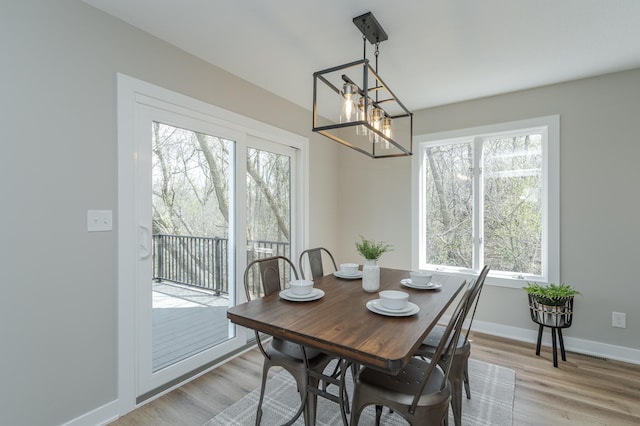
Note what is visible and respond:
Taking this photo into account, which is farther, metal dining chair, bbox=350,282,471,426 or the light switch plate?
the light switch plate

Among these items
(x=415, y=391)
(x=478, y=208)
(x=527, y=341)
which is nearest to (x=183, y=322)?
(x=415, y=391)

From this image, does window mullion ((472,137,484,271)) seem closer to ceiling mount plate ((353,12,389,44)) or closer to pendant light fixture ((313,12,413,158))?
pendant light fixture ((313,12,413,158))

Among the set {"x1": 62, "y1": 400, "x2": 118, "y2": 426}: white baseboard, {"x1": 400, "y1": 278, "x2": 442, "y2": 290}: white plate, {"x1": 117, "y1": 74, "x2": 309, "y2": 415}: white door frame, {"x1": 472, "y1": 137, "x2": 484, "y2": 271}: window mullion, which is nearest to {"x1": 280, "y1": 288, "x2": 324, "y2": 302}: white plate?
{"x1": 400, "y1": 278, "x2": 442, "y2": 290}: white plate

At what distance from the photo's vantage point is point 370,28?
79.0 inches

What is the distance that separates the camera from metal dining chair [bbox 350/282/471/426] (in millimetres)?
1271

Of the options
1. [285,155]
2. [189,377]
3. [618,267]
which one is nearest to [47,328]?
[189,377]

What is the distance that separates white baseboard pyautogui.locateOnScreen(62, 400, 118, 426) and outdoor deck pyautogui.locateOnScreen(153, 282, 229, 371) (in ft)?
1.12

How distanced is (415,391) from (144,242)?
6.36 ft

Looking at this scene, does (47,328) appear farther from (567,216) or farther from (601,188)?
(601,188)

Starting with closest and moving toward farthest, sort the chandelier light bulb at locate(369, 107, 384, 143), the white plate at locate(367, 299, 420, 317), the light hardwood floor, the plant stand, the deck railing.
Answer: the white plate at locate(367, 299, 420, 317) → the light hardwood floor → the chandelier light bulb at locate(369, 107, 384, 143) → the deck railing → the plant stand

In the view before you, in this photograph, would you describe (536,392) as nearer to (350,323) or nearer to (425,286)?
(425,286)

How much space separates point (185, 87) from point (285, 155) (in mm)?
1347

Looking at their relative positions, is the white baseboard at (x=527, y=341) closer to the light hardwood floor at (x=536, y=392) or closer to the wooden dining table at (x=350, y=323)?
the light hardwood floor at (x=536, y=392)

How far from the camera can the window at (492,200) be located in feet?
10.1
